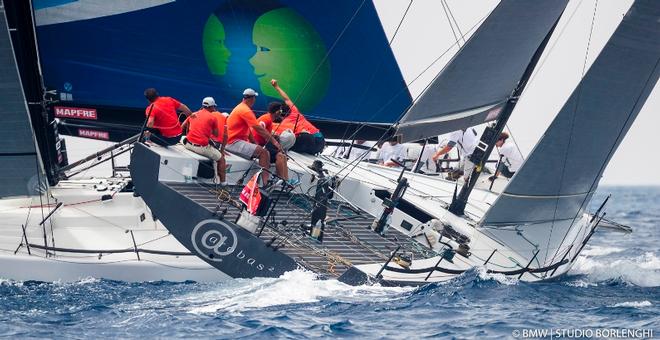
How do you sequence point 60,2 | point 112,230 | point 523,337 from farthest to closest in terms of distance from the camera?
point 60,2
point 112,230
point 523,337

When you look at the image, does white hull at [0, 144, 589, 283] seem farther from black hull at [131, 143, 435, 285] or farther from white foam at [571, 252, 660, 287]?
white foam at [571, 252, 660, 287]

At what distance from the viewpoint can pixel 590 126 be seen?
12180mm

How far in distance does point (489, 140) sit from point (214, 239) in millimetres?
3441

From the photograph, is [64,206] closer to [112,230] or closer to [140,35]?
[112,230]

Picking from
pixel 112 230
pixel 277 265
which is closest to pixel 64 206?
pixel 112 230

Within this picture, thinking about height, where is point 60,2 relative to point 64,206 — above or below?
above

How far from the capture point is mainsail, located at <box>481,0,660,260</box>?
38.9ft

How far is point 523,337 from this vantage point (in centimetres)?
964

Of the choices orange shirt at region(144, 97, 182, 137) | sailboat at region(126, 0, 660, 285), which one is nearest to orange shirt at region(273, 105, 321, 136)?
sailboat at region(126, 0, 660, 285)

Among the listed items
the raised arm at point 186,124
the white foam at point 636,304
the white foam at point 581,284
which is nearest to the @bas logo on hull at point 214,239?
the raised arm at point 186,124

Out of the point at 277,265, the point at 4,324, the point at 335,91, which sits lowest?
the point at 4,324

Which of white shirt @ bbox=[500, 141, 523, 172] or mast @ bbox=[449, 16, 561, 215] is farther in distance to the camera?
white shirt @ bbox=[500, 141, 523, 172]

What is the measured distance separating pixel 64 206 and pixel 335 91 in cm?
371

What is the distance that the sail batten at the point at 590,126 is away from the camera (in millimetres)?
11852
